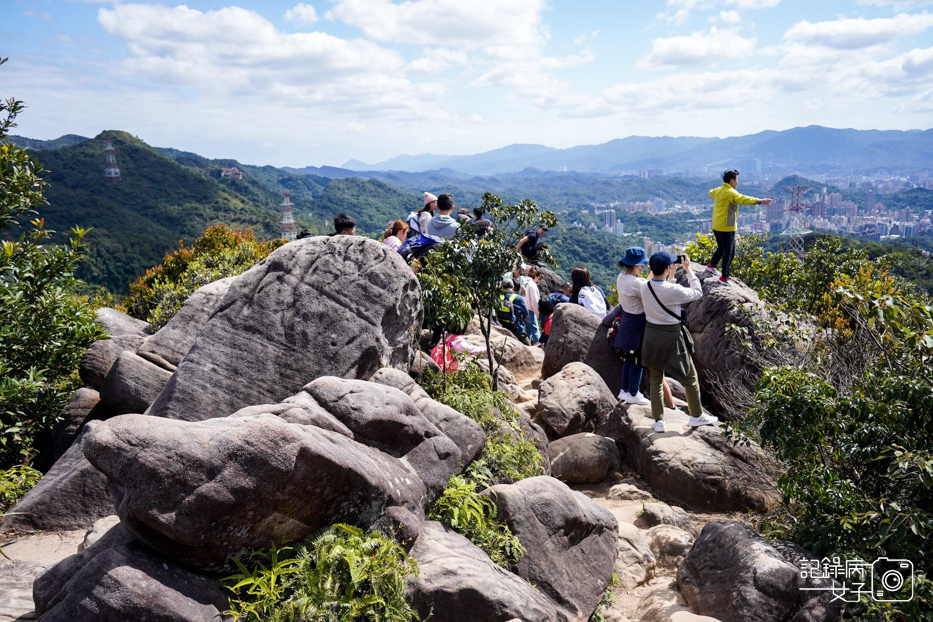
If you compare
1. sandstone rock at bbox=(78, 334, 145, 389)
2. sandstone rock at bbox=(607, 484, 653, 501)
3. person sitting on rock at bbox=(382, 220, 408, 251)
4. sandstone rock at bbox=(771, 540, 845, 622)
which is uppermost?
person sitting on rock at bbox=(382, 220, 408, 251)

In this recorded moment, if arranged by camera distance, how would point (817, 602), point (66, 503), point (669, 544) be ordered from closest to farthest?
point (817, 602) → point (66, 503) → point (669, 544)

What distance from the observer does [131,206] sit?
62.3m

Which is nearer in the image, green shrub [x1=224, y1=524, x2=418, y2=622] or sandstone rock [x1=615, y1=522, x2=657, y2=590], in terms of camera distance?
green shrub [x1=224, y1=524, x2=418, y2=622]

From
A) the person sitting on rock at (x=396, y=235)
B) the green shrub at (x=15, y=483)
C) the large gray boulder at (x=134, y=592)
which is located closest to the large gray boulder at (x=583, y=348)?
the person sitting on rock at (x=396, y=235)

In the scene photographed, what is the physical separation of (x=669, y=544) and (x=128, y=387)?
283 inches

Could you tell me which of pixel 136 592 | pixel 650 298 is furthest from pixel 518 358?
pixel 136 592

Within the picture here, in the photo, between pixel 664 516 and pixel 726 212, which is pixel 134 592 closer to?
pixel 664 516

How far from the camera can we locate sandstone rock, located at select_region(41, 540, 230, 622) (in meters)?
3.58

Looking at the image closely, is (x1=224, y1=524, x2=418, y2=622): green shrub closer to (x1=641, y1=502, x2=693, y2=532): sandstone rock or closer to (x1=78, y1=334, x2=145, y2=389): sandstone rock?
(x1=641, y1=502, x2=693, y2=532): sandstone rock

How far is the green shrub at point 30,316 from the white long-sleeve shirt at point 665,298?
7.64 metres

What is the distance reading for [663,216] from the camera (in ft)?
580

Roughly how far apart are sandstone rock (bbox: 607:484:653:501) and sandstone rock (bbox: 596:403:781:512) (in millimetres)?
291

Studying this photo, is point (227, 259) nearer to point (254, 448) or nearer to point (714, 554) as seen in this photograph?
point (254, 448)

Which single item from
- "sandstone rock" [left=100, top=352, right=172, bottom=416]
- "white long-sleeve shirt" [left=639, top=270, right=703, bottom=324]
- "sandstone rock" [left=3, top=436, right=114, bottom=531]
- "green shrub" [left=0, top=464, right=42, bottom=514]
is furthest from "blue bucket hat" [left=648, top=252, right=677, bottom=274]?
"green shrub" [left=0, top=464, right=42, bottom=514]
